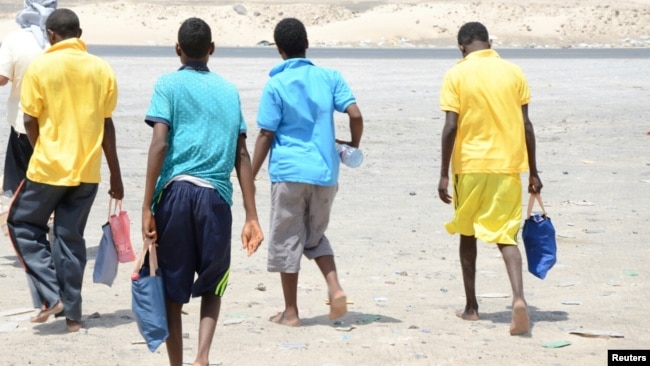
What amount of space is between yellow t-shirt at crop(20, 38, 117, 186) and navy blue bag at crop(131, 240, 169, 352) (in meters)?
1.28

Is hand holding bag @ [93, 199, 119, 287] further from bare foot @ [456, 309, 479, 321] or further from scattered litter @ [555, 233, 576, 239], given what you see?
scattered litter @ [555, 233, 576, 239]

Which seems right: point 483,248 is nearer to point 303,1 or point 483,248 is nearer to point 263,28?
point 263,28

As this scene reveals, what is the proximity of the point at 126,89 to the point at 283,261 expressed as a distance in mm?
15830

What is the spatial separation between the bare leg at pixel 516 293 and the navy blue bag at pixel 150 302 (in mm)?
2073

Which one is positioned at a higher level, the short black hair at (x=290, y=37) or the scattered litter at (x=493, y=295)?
the short black hair at (x=290, y=37)

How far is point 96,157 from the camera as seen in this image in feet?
20.4

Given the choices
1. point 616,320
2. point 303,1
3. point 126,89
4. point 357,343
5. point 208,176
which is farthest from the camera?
point 303,1

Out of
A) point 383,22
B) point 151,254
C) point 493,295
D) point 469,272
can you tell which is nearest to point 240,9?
point 383,22

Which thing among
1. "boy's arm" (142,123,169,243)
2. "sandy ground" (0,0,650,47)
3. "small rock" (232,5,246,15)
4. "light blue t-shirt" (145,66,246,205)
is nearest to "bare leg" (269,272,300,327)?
"light blue t-shirt" (145,66,246,205)

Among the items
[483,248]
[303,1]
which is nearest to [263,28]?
[303,1]

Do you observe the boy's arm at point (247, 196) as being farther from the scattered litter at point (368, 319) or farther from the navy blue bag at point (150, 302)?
A: the scattered litter at point (368, 319)

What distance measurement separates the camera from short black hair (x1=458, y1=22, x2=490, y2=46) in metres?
6.51

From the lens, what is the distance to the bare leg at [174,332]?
5188 millimetres

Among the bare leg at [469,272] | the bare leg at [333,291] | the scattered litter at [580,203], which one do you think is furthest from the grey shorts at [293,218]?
the scattered litter at [580,203]
